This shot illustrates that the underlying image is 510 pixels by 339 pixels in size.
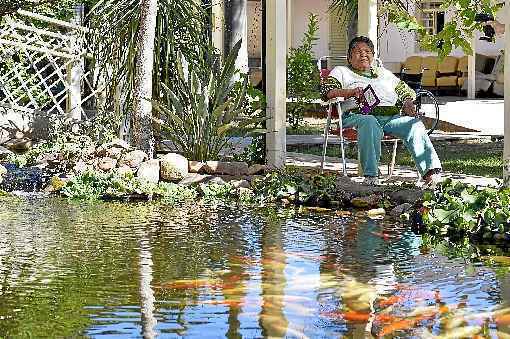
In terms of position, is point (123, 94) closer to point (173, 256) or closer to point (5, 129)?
point (5, 129)

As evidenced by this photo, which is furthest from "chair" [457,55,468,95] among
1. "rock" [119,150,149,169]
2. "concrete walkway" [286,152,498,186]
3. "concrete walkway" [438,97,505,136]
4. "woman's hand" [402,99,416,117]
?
"rock" [119,150,149,169]

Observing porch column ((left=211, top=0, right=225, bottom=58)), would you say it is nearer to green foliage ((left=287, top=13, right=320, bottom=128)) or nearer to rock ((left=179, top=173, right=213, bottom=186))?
green foliage ((left=287, top=13, right=320, bottom=128))

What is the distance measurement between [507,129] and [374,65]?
1847mm

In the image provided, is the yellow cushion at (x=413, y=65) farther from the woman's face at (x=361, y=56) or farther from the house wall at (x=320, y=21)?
the woman's face at (x=361, y=56)

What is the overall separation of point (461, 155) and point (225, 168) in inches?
137

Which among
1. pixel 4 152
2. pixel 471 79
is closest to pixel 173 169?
pixel 4 152

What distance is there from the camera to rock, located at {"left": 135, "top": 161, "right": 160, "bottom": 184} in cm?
911

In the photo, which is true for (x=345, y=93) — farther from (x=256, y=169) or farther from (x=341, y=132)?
(x=256, y=169)

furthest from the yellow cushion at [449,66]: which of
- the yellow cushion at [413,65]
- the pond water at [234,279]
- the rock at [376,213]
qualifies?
the pond water at [234,279]

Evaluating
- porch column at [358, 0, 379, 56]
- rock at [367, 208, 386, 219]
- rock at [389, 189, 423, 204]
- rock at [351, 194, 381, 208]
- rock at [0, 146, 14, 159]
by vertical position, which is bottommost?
rock at [367, 208, 386, 219]

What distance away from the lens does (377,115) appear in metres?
9.20

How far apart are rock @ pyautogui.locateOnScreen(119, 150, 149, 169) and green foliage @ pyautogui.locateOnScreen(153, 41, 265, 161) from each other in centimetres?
40

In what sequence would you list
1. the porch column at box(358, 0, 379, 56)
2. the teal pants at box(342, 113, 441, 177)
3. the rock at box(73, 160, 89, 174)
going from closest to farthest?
the teal pants at box(342, 113, 441, 177), the rock at box(73, 160, 89, 174), the porch column at box(358, 0, 379, 56)

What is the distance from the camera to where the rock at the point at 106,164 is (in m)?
9.41
